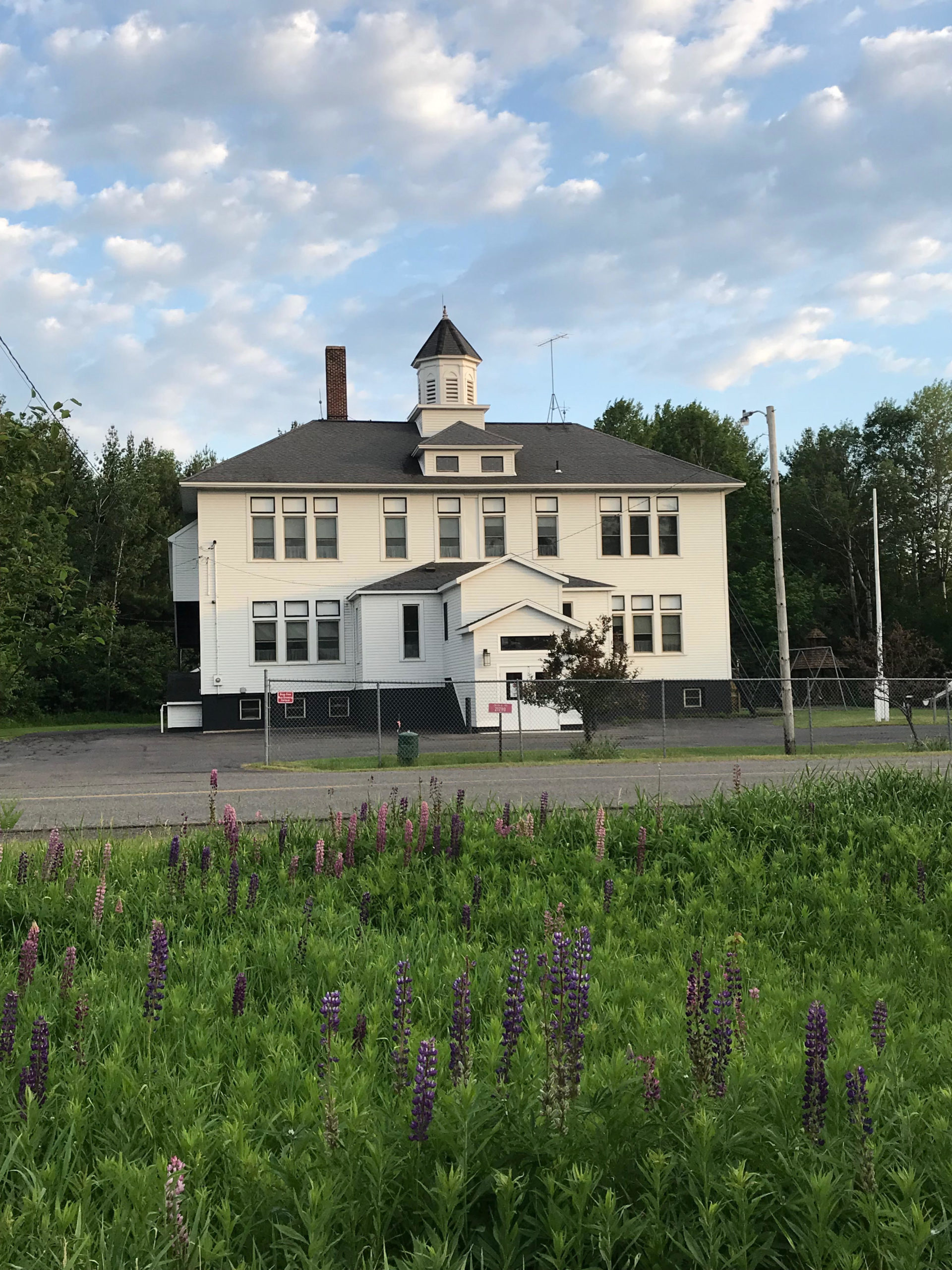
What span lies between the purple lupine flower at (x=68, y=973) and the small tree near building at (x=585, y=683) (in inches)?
850

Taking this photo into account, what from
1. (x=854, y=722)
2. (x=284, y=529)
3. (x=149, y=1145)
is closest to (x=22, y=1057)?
(x=149, y=1145)

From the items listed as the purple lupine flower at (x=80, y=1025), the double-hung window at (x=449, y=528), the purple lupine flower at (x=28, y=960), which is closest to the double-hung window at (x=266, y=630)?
the double-hung window at (x=449, y=528)

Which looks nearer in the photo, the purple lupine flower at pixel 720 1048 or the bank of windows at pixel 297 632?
the purple lupine flower at pixel 720 1048

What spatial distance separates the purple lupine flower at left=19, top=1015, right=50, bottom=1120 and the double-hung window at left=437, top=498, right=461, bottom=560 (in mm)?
42409

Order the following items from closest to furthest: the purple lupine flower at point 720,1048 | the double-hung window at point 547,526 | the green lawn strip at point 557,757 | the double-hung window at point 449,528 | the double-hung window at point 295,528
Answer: the purple lupine flower at point 720,1048 < the green lawn strip at point 557,757 < the double-hung window at point 295,528 < the double-hung window at point 449,528 < the double-hung window at point 547,526

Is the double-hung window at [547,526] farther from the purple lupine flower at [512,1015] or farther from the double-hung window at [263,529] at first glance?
the purple lupine flower at [512,1015]

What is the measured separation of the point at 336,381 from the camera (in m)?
52.2

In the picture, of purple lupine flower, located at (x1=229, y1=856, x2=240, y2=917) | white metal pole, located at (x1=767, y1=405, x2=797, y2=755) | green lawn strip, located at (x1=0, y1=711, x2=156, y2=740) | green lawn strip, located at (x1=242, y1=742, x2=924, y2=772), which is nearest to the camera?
purple lupine flower, located at (x1=229, y1=856, x2=240, y2=917)

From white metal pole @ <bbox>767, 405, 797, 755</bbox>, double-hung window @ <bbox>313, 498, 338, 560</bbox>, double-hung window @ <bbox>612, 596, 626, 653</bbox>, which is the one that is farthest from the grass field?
double-hung window @ <bbox>612, 596, 626, 653</bbox>

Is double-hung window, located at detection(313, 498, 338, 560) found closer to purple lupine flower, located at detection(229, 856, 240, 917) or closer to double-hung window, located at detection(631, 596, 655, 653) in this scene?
double-hung window, located at detection(631, 596, 655, 653)

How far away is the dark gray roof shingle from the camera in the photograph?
148 ft

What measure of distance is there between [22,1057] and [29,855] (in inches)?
159

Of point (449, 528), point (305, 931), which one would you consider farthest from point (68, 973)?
point (449, 528)

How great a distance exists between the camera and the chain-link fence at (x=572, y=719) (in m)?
26.5
